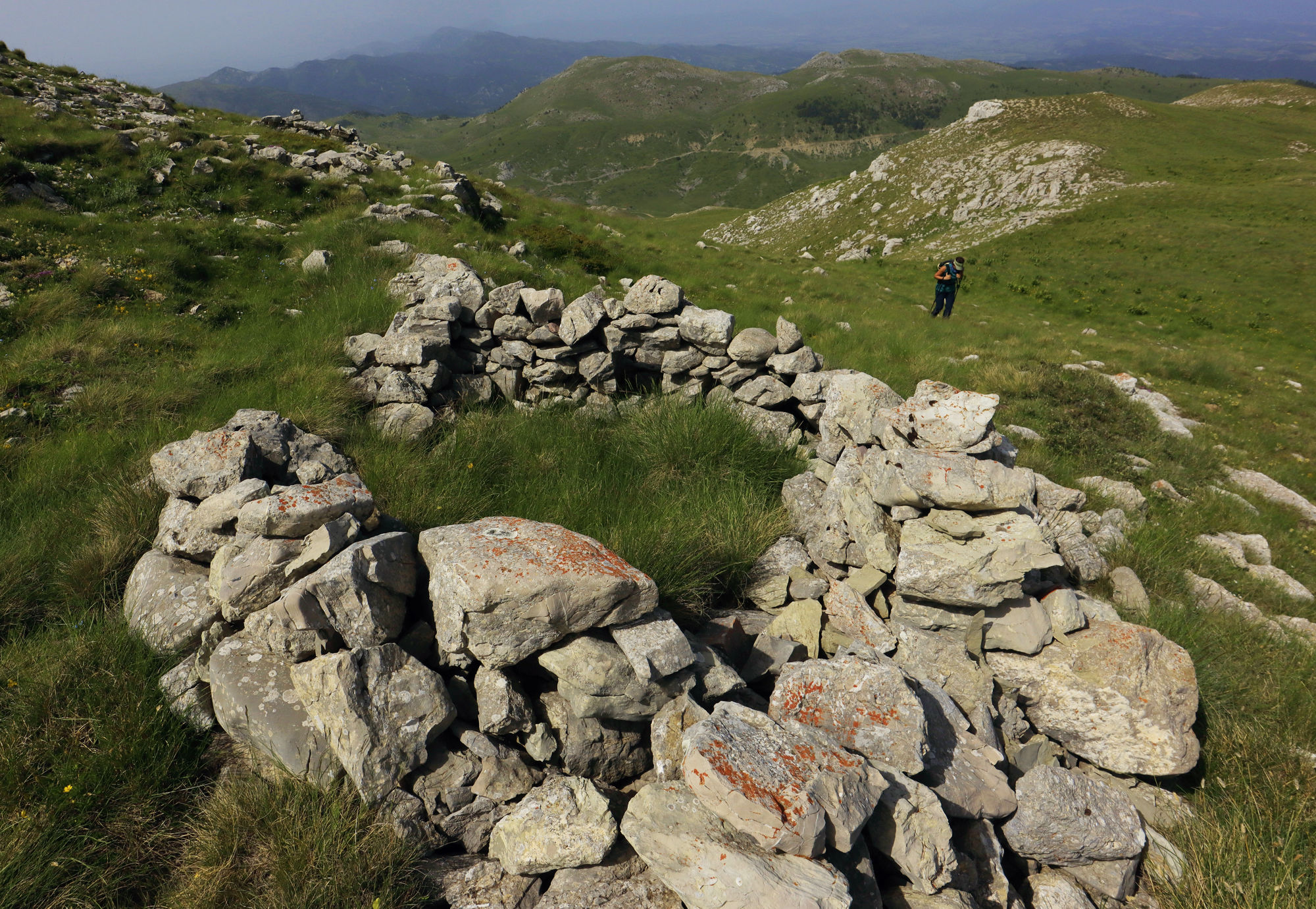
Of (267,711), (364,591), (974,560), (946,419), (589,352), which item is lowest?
(267,711)

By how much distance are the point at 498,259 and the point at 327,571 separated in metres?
11.4

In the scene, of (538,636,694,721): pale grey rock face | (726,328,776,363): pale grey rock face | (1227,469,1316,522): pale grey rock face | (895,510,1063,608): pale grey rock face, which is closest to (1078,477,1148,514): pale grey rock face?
(1227,469,1316,522): pale grey rock face

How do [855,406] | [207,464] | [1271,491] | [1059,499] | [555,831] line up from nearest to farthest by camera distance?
[555,831]
[207,464]
[1059,499]
[855,406]
[1271,491]

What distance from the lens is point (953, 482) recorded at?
5609 millimetres

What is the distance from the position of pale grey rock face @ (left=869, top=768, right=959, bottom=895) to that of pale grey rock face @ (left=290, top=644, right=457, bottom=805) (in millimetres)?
2887

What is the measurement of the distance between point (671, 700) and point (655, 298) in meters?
6.77

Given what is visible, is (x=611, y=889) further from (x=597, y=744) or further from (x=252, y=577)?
(x=252, y=577)

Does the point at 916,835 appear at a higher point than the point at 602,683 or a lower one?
lower

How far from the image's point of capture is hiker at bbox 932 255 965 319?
21219 mm

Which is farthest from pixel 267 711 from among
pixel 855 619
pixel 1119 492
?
pixel 1119 492

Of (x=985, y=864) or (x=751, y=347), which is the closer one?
(x=985, y=864)

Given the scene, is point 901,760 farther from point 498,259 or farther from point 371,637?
point 498,259

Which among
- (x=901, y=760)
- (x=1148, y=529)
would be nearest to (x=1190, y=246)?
(x=1148, y=529)

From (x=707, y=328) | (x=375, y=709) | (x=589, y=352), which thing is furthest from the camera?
(x=589, y=352)
